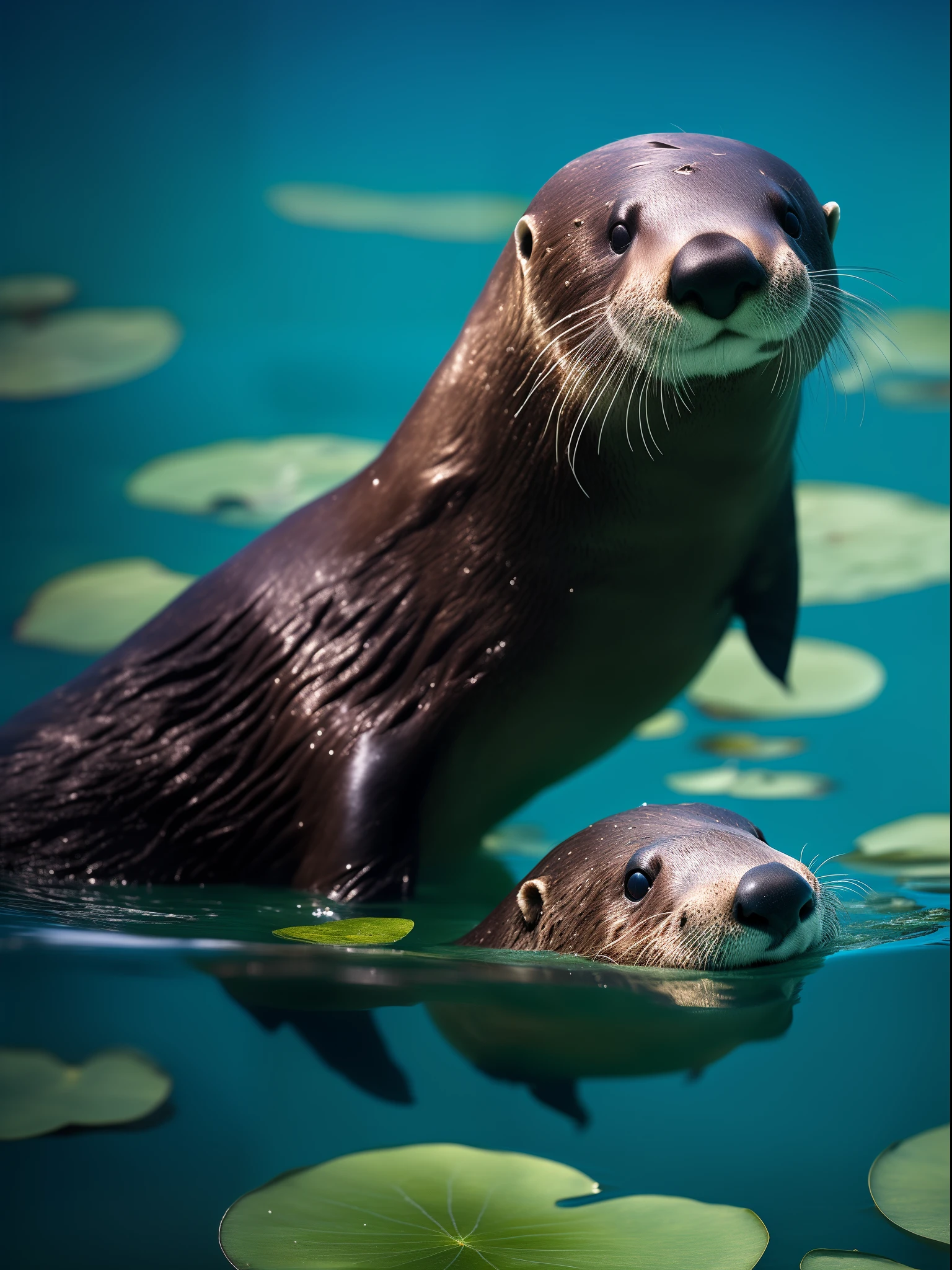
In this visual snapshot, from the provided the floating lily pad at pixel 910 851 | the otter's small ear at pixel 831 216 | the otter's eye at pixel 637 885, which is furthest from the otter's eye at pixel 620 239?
the floating lily pad at pixel 910 851

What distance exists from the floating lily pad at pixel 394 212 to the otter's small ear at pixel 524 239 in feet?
9.30

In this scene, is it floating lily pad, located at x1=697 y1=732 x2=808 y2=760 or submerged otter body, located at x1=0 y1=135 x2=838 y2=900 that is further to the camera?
floating lily pad, located at x1=697 y1=732 x2=808 y2=760

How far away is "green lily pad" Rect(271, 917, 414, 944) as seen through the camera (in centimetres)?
181

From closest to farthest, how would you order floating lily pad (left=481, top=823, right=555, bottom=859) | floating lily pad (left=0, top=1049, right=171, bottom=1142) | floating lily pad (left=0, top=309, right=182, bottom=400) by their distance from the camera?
1. floating lily pad (left=0, top=1049, right=171, bottom=1142)
2. floating lily pad (left=481, top=823, right=555, bottom=859)
3. floating lily pad (left=0, top=309, right=182, bottom=400)

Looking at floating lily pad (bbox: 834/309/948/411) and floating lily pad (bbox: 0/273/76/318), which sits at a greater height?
floating lily pad (bbox: 0/273/76/318)

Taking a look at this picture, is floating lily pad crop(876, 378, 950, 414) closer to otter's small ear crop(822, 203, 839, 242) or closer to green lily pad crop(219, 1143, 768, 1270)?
otter's small ear crop(822, 203, 839, 242)

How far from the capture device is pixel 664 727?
4180mm

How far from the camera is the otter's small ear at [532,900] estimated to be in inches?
81.8

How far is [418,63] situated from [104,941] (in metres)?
4.11

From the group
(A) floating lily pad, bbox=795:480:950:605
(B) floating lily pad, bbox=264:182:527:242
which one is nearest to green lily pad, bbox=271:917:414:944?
(A) floating lily pad, bbox=795:480:950:605

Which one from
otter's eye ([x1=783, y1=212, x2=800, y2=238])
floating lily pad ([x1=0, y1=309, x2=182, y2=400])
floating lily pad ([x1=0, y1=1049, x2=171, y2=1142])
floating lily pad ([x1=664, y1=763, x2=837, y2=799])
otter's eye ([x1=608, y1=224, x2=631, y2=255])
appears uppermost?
otter's eye ([x1=783, y1=212, x2=800, y2=238])

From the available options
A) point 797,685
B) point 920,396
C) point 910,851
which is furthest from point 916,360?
point 910,851

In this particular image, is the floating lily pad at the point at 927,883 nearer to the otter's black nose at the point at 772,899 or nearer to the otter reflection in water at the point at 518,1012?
the otter's black nose at the point at 772,899

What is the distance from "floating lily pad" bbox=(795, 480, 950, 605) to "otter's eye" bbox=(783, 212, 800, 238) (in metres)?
2.24
